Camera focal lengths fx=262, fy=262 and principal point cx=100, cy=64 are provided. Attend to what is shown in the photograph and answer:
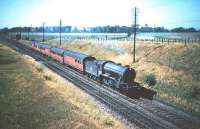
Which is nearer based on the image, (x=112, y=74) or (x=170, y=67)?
(x=112, y=74)

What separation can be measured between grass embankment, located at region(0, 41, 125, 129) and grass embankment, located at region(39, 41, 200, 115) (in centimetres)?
943

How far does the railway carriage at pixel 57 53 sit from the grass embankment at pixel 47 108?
22152 millimetres

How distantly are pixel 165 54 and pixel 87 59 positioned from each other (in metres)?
17.1

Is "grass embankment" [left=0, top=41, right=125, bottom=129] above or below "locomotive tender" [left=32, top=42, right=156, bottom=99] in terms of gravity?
below

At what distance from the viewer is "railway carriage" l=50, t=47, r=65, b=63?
56.8m

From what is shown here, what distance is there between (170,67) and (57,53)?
2751cm

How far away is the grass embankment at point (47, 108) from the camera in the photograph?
19.9 metres

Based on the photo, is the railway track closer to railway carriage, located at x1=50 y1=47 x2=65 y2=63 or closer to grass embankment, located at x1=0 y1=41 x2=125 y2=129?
grass embankment, located at x1=0 y1=41 x2=125 y2=129

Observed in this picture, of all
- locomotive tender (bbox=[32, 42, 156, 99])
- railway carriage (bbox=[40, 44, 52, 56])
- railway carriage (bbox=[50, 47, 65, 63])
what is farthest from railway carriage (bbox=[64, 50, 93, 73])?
railway carriage (bbox=[40, 44, 52, 56])

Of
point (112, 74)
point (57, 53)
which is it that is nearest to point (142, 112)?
point (112, 74)

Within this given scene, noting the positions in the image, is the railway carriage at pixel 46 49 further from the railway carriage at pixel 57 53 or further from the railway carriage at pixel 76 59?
the railway carriage at pixel 76 59

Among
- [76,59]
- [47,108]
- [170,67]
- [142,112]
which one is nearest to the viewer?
[47,108]

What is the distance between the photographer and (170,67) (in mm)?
42688

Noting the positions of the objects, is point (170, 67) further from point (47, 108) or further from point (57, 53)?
point (57, 53)
